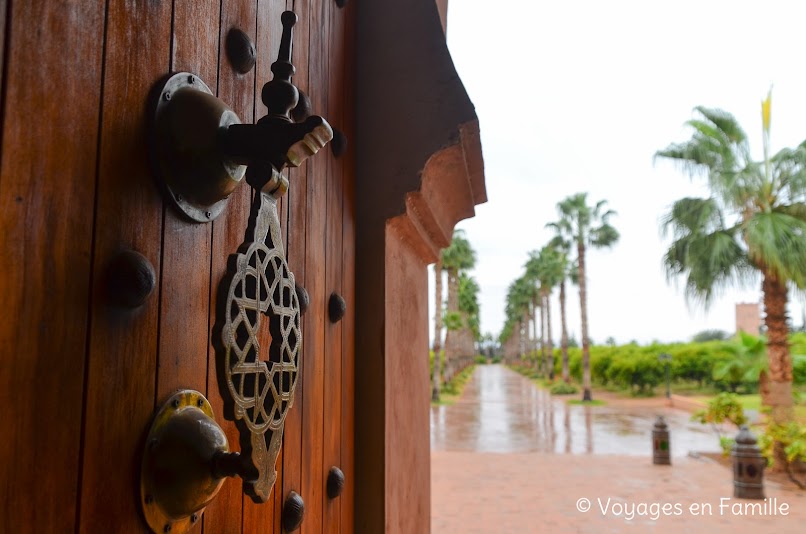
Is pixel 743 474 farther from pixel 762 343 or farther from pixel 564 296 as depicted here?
pixel 564 296

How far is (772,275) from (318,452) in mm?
13308

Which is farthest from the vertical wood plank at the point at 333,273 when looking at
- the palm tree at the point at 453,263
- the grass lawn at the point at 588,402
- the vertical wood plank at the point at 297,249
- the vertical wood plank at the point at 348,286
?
the palm tree at the point at 453,263

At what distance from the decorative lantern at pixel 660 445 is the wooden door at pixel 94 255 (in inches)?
496

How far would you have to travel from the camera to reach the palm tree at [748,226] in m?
11.9

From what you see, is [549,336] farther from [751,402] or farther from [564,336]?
[751,402]

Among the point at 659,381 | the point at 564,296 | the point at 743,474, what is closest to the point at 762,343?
A: the point at 743,474

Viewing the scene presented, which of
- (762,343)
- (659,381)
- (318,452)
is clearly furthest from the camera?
(659,381)

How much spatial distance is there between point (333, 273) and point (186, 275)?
0.67m

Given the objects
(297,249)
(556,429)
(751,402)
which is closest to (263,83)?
(297,249)

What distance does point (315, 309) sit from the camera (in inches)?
55.3

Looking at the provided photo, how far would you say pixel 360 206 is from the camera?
180 cm

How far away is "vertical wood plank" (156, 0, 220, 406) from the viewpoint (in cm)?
85

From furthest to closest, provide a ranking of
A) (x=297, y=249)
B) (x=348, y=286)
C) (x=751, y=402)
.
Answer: (x=751, y=402) < (x=348, y=286) < (x=297, y=249)

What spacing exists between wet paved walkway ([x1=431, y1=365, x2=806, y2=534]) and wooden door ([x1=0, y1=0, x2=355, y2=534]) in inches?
314
